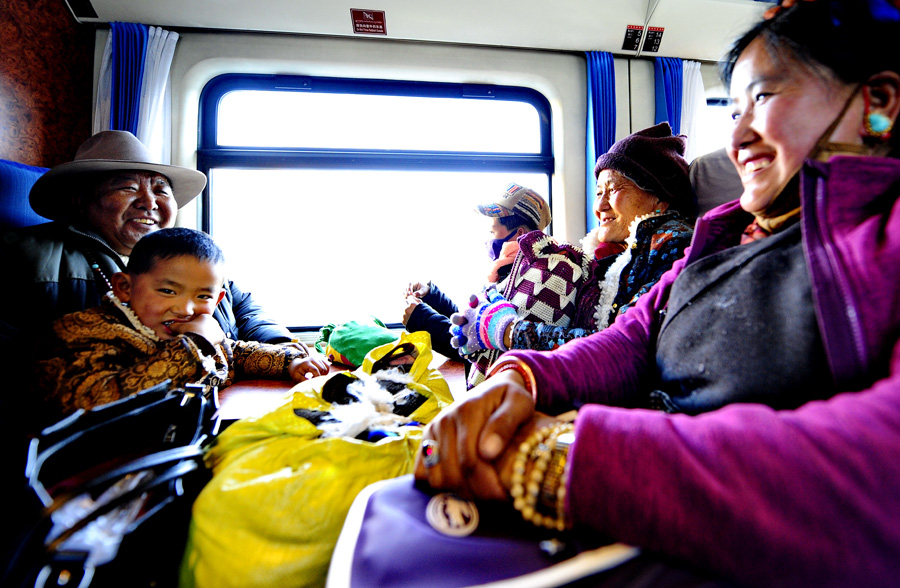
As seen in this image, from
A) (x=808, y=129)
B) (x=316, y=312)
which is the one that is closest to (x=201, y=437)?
(x=808, y=129)

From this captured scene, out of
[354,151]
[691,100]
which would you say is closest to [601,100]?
[691,100]

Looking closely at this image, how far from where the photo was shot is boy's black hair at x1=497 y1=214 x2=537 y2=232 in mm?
2045

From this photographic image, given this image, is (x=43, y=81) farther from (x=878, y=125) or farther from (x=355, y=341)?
(x=878, y=125)

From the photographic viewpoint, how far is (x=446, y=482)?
537 mm

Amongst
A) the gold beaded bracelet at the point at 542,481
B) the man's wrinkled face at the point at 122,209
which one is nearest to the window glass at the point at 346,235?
the man's wrinkled face at the point at 122,209

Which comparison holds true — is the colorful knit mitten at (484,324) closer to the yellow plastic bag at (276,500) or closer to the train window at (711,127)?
the yellow plastic bag at (276,500)

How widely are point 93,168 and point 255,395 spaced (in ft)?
4.02

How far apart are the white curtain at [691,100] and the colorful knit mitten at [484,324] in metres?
2.42

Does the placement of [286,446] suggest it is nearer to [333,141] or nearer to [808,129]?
[808,129]

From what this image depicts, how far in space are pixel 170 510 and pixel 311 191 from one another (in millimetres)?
2607

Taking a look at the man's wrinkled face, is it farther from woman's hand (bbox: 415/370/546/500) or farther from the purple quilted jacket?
the purple quilted jacket

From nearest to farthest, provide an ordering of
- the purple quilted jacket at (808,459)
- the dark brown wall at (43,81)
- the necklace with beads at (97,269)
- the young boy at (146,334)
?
the purple quilted jacket at (808,459) → the young boy at (146,334) → the necklace with beads at (97,269) → the dark brown wall at (43,81)

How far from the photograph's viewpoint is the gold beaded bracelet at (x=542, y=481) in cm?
47

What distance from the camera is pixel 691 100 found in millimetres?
3045
